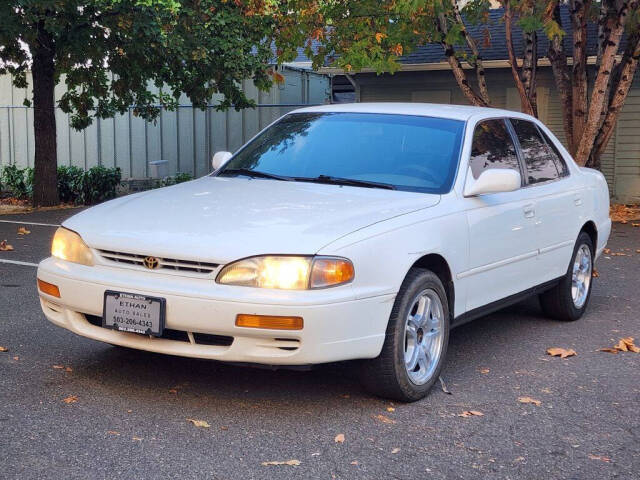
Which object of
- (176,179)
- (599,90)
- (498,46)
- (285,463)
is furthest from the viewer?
(176,179)

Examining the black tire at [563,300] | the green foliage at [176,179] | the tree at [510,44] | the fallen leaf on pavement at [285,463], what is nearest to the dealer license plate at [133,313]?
the fallen leaf on pavement at [285,463]

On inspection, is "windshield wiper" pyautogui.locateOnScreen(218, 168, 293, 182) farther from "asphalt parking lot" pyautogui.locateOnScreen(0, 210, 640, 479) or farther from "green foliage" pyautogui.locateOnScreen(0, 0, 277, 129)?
"green foliage" pyautogui.locateOnScreen(0, 0, 277, 129)

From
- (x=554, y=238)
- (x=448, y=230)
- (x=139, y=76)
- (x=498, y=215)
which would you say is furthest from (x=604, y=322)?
(x=139, y=76)

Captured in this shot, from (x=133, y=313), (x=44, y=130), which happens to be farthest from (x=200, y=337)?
(x=44, y=130)

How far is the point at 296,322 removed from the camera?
444 cm

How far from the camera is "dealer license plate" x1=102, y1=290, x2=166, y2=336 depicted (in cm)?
459

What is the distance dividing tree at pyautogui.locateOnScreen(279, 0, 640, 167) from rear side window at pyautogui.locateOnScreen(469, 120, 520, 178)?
8534 mm

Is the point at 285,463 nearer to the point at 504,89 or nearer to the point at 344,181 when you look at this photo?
the point at 344,181

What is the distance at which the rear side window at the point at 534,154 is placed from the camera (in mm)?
6746

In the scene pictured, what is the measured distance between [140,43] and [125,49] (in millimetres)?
624

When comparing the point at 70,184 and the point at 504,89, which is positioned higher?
the point at 504,89

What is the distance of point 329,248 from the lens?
4523 mm

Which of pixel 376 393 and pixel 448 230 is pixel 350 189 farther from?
pixel 376 393

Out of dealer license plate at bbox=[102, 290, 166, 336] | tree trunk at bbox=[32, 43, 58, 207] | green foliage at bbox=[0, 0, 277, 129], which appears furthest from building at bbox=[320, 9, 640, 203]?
dealer license plate at bbox=[102, 290, 166, 336]
